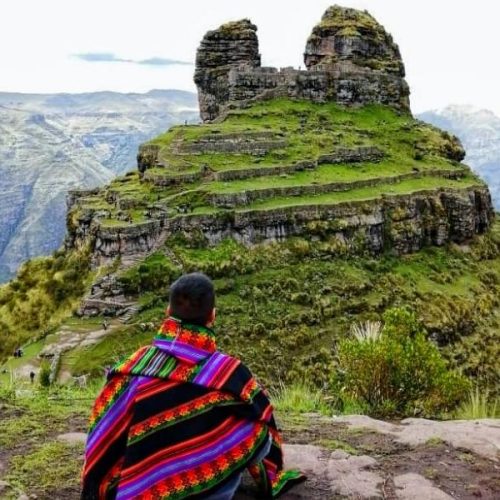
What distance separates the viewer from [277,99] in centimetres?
6244

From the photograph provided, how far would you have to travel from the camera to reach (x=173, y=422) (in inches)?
243

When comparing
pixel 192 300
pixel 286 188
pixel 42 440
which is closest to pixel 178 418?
pixel 192 300

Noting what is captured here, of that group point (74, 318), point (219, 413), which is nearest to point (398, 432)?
point (219, 413)

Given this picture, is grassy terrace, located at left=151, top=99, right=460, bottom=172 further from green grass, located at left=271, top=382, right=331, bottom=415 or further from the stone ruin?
green grass, located at left=271, top=382, right=331, bottom=415

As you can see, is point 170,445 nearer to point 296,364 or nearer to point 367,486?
point 367,486

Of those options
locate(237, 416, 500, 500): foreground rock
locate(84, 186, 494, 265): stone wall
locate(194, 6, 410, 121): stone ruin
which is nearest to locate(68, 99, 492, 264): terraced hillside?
locate(84, 186, 494, 265): stone wall

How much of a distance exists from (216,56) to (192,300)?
67143 millimetres

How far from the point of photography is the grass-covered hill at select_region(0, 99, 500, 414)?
121ft

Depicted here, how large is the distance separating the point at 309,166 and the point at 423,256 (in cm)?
1129

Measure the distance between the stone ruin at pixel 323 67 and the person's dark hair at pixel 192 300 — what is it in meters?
57.9

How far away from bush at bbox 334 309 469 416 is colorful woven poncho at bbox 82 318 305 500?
5.50 metres

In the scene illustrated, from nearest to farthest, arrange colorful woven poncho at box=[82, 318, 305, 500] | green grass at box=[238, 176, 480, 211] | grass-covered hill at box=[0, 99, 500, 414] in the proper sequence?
colorful woven poncho at box=[82, 318, 305, 500]
grass-covered hill at box=[0, 99, 500, 414]
green grass at box=[238, 176, 480, 211]

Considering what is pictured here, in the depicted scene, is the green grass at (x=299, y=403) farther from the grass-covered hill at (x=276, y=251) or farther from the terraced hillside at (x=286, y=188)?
the terraced hillside at (x=286, y=188)

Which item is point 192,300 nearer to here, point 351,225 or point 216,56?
point 351,225
